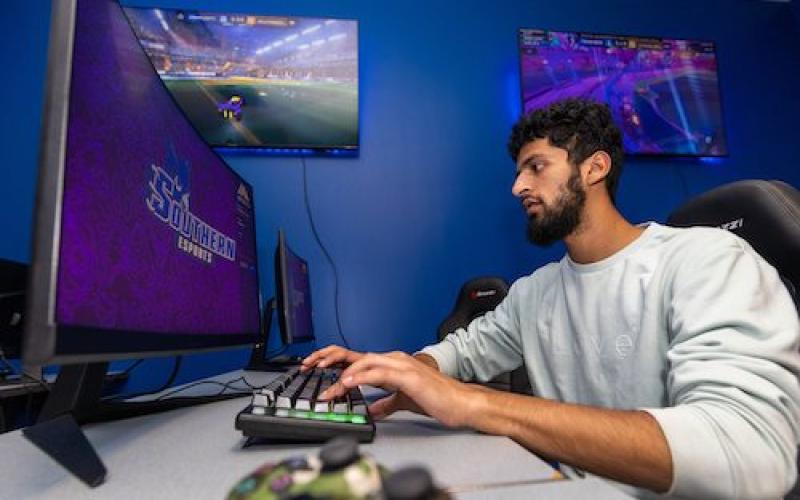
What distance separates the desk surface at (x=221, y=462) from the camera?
1.21 ft

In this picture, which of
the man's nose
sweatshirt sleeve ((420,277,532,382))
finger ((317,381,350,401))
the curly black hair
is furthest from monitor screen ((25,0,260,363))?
the curly black hair

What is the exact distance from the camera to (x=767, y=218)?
2.53 ft

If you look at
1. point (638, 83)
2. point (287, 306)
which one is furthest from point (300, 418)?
point (638, 83)

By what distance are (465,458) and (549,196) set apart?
0.77m

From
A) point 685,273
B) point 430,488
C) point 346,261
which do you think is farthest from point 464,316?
point 430,488

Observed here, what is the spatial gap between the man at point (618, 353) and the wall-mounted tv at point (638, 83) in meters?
1.06

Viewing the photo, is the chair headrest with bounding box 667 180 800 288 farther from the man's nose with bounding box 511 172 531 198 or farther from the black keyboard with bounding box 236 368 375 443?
the black keyboard with bounding box 236 368 375 443

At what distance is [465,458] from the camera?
44 centimetres

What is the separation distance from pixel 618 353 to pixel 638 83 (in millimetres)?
1858

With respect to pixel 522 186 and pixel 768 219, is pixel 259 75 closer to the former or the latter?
pixel 522 186

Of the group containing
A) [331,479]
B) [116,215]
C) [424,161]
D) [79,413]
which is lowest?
[79,413]

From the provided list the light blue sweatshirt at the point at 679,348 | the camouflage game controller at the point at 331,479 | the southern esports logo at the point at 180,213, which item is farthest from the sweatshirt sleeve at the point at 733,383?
the southern esports logo at the point at 180,213

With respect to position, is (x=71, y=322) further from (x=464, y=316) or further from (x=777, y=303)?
(x=464, y=316)

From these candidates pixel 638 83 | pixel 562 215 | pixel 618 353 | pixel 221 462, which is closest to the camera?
pixel 221 462
